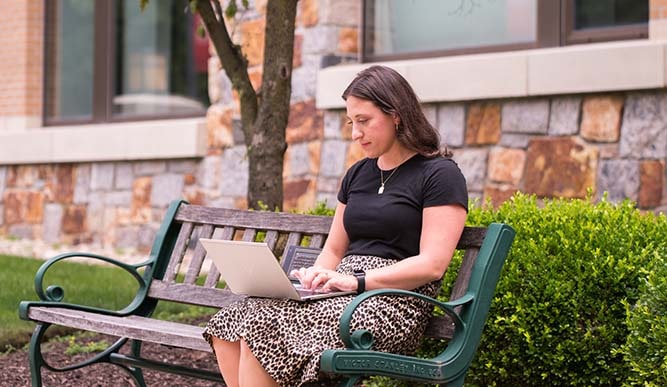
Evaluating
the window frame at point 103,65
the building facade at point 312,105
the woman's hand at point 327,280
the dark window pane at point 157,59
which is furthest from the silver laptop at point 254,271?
the window frame at point 103,65

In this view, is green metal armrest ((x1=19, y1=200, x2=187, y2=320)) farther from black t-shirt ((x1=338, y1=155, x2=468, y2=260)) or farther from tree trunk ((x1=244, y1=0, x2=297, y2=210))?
black t-shirt ((x1=338, y1=155, x2=468, y2=260))

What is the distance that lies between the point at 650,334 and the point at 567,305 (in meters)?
0.47

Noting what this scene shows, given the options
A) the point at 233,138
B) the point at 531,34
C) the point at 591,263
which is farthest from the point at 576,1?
the point at 591,263

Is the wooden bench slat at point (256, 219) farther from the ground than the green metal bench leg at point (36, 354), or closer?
farther from the ground

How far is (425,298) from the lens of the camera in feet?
13.2

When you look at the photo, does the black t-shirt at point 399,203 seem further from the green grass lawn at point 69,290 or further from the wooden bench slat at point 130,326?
the green grass lawn at point 69,290

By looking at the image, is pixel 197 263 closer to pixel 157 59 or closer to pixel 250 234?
pixel 250 234

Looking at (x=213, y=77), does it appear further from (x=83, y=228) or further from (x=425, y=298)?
(x=425, y=298)

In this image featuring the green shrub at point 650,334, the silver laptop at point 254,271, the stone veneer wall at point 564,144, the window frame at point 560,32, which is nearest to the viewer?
the silver laptop at point 254,271

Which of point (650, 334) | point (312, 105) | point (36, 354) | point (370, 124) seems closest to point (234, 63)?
point (36, 354)

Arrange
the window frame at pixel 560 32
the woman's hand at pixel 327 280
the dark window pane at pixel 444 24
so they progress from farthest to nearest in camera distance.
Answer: the dark window pane at pixel 444 24 → the window frame at pixel 560 32 → the woman's hand at pixel 327 280

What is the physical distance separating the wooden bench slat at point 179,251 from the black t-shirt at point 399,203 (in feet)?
3.81

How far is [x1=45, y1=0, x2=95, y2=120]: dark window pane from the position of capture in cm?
1266

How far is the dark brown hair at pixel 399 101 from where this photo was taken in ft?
14.4
